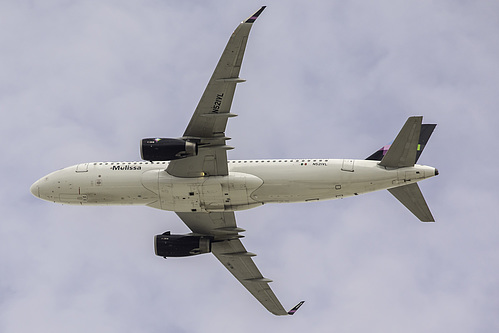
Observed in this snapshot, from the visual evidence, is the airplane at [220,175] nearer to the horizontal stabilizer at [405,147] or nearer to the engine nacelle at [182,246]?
the horizontal stabilizer at [405,147]

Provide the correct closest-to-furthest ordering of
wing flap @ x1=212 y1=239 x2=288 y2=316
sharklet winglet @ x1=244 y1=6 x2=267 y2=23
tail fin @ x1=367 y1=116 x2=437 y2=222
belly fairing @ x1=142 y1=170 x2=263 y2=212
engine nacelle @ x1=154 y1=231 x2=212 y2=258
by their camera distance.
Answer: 1. sharklet winglet @ x1=244 y1=6 x2=267 y2=23
2. tail fin @ x1=367 y1=116 x2=437 y2=222
3. belly fairing @ x1=142 y1=170 x2=263 y2=212
4. engine nacelle @ x1=154 y1=231 x2=212 y2=258
5. wing flap @ x1=212 y1=239 x2=288 y2=316

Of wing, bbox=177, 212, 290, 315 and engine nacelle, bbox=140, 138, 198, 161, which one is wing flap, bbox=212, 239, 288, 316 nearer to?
wing, bbox=177, 212, 290, 315

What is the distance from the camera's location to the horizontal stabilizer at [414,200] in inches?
1984

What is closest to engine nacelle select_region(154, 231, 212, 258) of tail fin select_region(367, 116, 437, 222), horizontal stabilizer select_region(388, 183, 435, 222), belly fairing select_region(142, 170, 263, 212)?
belly fairing select_region(142, 170, 263, 212)

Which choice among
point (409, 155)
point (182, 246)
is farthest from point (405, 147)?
point (182, 246)

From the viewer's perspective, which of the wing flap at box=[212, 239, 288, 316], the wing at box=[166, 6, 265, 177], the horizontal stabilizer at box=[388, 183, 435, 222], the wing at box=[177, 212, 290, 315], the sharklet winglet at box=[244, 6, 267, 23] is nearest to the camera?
the sharklet winglet at box=[244, 6, 267, 23]

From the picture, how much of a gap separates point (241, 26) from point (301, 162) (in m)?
10.2

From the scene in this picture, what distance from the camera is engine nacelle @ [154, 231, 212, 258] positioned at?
55.7 metres

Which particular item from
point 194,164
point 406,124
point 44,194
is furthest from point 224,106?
point 44,194

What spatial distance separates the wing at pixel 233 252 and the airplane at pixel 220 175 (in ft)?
5.94

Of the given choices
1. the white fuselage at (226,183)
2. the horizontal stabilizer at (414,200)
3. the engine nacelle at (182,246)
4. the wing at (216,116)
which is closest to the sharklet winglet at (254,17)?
the wing at (216,116)

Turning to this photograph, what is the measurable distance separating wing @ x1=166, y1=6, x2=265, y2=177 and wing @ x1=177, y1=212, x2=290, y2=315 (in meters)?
6.41

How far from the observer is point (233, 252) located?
187 feet

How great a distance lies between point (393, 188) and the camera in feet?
166
